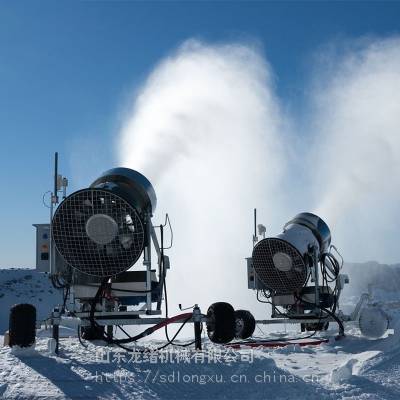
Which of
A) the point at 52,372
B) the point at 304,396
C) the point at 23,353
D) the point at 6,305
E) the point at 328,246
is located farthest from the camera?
the point at 6,305

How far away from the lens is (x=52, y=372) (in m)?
6.09

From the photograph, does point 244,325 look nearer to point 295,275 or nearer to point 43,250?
point 295,275

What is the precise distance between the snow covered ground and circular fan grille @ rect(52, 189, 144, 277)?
1.36m

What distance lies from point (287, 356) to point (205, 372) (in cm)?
201

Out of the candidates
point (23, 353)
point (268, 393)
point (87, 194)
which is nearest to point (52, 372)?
point (23, 353)

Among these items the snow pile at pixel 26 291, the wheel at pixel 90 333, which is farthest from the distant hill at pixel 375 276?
the wheel at pixel 90 333

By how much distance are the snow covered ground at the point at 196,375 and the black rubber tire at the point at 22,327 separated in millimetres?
159

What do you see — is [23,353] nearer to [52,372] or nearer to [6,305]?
[52,372]

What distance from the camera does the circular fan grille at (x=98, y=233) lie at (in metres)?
8.38

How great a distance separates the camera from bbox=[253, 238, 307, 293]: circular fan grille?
37.1 ft

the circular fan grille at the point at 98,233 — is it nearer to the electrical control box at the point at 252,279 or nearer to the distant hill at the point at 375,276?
the electrical control box at the point at 252,279

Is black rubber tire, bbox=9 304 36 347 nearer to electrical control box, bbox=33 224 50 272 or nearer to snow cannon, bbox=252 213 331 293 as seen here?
electrical control box, bbox=33 224 50 272

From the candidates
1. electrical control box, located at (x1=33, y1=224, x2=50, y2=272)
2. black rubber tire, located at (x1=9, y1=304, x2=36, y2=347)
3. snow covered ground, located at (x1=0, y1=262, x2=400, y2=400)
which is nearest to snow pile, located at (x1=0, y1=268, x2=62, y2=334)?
electrical control box, located at (x1=33, y1=224, x2=50, y2=272)

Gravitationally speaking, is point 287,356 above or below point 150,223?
below
